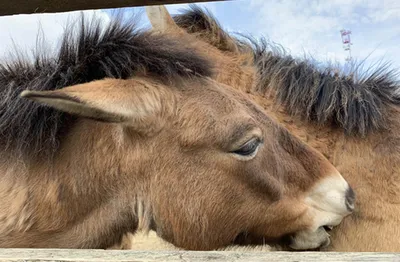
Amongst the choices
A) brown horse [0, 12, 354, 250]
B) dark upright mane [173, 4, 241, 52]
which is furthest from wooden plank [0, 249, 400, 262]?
dark upright mane [173, 4, 241, 52]

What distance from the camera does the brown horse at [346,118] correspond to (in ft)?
8.61

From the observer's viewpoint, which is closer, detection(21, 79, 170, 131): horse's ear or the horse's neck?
detection(21, 79, 170, 131): horse's ear

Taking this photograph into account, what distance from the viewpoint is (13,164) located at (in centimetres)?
211

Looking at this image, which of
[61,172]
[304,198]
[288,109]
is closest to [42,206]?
[61,172]

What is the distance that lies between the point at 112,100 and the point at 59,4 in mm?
464

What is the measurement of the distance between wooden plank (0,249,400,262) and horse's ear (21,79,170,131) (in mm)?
607

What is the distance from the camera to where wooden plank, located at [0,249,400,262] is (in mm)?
1112

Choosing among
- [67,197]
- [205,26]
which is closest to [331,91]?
[205,26]

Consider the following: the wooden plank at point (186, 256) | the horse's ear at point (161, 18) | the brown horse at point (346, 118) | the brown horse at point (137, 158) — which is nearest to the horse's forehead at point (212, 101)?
the brown horse at point (137, 158)

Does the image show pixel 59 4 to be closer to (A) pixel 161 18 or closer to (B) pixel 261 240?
(B) pixel 261 240

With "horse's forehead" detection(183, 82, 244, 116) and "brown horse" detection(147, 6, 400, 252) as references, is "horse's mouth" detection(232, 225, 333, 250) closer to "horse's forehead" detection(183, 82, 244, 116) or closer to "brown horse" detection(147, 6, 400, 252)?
"brown horse" detection(147, 6, 400, 252)

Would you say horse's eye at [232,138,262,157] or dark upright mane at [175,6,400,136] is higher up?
dark upright mane at [175,6,400,136]

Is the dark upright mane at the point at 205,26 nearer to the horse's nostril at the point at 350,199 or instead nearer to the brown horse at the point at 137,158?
the brown horse at the point at 137,158

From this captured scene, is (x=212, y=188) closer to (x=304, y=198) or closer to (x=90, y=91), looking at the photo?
(x=304, y=198)
